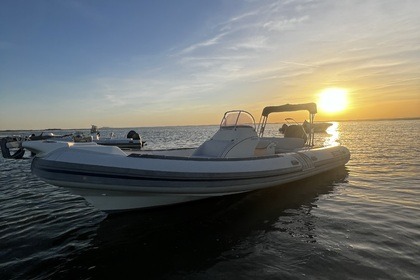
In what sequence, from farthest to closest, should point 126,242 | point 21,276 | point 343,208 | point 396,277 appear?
point 343,208, point 126,242, point 21,276, point 396,277

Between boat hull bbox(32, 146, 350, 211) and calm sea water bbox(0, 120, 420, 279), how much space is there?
0.60 metres

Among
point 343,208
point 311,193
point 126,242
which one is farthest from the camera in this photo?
point 311,193

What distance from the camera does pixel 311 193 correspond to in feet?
30.5

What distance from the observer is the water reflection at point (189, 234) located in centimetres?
482

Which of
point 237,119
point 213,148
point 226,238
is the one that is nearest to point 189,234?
point 226,238

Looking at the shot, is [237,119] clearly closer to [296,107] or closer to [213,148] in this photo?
[213,148]

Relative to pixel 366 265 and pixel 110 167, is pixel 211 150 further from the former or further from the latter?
pixel 366 265

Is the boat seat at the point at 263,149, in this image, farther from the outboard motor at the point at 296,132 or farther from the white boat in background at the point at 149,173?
the outboard motor at the point at 296,132

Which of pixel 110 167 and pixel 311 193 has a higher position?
pixel 110 167

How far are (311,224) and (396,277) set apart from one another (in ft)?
7.68

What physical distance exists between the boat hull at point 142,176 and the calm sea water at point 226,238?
0.60 m

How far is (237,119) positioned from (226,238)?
4796 millimetres

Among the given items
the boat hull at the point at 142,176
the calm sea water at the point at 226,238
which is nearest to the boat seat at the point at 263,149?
the calm sea water at the point at 226,238

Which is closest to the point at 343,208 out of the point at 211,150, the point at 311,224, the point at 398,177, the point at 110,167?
the point at 311,224
